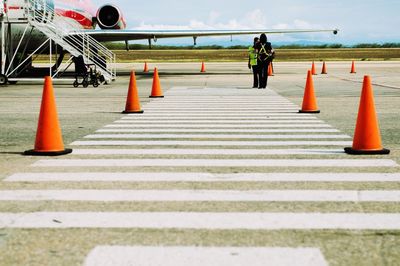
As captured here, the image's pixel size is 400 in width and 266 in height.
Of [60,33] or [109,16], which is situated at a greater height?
[109,16]

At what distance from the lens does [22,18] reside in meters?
23.5

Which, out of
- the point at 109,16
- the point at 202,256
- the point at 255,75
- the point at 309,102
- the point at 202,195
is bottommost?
the point at 255,75

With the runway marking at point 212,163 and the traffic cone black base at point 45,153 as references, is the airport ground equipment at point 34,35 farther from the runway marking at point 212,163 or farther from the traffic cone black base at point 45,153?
the runway marking at point 212,163

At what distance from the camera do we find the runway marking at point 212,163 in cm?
731

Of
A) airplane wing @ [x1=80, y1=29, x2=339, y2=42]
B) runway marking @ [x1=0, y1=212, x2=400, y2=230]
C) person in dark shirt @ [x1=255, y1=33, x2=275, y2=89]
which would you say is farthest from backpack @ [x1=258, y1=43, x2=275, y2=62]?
runway marking @ [x1=0, y1=212, x2=400, y2=230]

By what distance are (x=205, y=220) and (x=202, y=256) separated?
2.93ft

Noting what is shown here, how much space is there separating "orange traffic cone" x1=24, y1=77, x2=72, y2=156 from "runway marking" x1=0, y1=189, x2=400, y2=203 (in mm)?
2108

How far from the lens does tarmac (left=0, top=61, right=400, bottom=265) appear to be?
4102mm

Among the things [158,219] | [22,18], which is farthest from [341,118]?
[22,18]

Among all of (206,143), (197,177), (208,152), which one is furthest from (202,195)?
(206,143)

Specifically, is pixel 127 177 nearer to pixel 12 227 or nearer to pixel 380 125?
pixel 12 227

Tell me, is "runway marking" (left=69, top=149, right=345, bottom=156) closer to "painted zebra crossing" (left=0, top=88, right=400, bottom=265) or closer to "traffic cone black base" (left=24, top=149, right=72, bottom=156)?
"painted zebra crossing" (left=0, top=88, right=400, bottom=265)

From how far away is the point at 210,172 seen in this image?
6879 mm

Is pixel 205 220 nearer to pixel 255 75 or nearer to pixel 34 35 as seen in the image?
pixel 255 75
